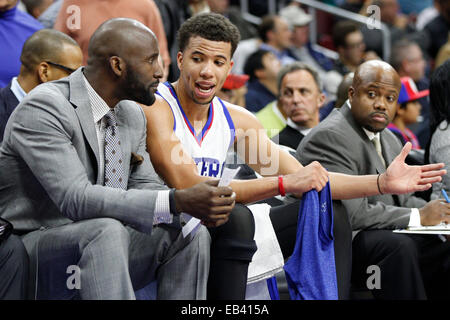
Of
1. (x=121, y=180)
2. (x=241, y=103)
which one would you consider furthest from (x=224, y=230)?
(x=241, y=103)

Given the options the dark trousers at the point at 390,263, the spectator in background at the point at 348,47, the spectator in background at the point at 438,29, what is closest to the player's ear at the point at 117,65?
the dark trousers at the point at 390,263

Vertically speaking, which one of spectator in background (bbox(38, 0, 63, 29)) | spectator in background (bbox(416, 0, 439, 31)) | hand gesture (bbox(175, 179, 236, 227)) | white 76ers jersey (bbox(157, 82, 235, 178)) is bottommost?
hand gesture (bbox(175, 179, 236, 227))

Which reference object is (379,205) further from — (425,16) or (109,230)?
(425,16)

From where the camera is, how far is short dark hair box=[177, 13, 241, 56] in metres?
3.29

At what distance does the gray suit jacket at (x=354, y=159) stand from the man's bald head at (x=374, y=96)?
0.06 m

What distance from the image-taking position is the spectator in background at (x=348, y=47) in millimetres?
6984

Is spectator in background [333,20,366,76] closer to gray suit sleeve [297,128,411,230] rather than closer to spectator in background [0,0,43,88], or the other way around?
spectator in background [0,0,43,88]

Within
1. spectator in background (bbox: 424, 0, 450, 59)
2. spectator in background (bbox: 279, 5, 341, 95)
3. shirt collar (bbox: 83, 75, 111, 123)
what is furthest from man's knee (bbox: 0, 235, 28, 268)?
spectator in background (bbox: 424, 0, 450, 59)

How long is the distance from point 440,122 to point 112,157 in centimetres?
192

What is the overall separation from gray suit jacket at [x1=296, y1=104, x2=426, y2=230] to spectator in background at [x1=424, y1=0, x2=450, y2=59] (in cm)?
519

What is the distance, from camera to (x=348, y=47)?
707 cm

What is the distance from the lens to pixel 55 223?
2744 millimetres
